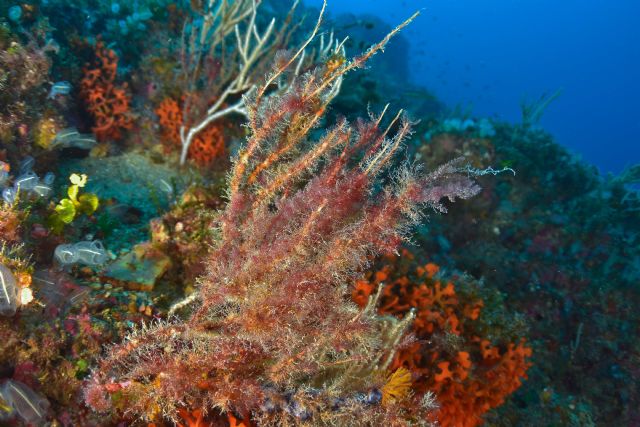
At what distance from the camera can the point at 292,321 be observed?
2.48 m

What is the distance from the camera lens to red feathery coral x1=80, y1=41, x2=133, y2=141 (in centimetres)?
582

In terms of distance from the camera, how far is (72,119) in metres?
5.57

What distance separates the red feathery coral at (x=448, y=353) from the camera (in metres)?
3.58

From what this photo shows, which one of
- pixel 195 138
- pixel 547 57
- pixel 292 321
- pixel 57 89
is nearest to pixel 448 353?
pixel 292 321

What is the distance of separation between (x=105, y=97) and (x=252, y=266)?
5.10 meters

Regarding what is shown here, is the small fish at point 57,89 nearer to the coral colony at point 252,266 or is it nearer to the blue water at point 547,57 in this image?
the coral colony at point 252,266

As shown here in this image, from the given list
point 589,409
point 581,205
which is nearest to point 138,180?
point 589,409

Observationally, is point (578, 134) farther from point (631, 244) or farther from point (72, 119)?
point (72, 119)

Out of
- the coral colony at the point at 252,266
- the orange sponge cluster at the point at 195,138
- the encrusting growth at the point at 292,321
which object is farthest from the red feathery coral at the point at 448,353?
the orange sponge cluster at the point at 195,138

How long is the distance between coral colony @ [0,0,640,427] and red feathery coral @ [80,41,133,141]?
33 millimetres

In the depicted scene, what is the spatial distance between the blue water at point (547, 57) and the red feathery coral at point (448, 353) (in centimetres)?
6084

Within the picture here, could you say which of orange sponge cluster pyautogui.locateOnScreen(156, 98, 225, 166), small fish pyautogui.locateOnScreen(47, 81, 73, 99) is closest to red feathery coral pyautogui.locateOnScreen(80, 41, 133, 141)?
orange sponge cluster pyautogui.locateOnScreen(156, 98, 225, 166)

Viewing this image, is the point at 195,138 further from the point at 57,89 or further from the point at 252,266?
the point at 252,266

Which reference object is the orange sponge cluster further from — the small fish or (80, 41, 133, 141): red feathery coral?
the small fish
